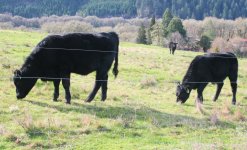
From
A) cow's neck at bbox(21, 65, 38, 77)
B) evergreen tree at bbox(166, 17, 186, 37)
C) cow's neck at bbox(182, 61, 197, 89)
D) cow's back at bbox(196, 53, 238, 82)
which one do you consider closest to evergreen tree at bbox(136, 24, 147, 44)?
evergreen tree at bbox(166, 17, 186, 37)

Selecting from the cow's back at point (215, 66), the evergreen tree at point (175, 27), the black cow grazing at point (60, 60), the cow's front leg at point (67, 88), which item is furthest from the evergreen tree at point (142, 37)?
the cow's front leg at point (67, 88)

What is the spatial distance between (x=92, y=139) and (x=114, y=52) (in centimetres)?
638

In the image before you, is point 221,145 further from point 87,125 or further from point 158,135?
point 87,125

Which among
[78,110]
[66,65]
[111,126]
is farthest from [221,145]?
[66,65]

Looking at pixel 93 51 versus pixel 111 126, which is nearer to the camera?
pixel 111 126

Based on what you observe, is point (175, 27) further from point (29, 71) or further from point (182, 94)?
point (29, 71)

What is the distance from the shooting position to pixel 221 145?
35.3 feet

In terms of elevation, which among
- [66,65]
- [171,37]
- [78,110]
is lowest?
[171,37]

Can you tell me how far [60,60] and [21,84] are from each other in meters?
1.58

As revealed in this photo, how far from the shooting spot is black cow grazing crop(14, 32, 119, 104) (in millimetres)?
Answer: 15078

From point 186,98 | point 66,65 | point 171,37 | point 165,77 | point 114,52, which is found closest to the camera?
point 66,65

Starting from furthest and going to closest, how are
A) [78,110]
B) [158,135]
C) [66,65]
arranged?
[66,65], [78,110], [158,135]

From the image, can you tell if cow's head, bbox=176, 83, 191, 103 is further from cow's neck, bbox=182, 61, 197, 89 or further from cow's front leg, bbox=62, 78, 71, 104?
cow's front leg, bbox=62, 78, 71, 104

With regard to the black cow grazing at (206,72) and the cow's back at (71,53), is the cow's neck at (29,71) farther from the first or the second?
the black cow grazing at (206,72)
